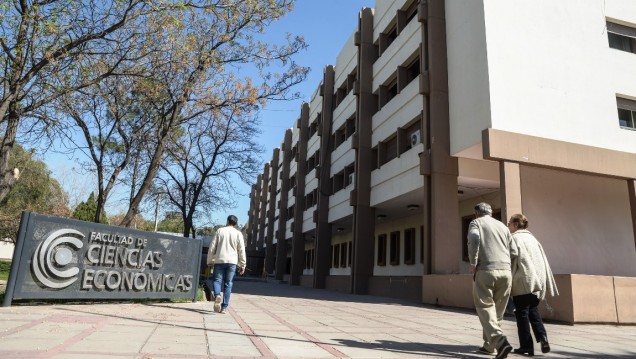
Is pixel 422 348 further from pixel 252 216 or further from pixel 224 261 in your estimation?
pixel 252 216

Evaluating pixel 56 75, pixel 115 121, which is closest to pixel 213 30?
pixel 56 75

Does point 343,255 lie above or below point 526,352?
above

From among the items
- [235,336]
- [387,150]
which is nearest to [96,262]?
[235,336]

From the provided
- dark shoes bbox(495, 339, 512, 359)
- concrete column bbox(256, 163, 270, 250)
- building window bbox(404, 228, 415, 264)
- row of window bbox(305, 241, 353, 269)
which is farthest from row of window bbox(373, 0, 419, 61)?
concrete column bbox(256, 163, 270, 250)

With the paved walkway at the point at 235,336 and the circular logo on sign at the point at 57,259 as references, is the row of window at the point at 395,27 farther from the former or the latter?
the circular logo on sign at the point at 57,259

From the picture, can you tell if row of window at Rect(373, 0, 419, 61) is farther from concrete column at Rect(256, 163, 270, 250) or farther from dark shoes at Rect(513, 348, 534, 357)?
concrete column at Rect(256, 163, 270, 250)

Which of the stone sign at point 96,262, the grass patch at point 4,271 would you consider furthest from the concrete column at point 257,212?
the stone sign at point 96,262

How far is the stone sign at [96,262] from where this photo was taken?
22.7 ft

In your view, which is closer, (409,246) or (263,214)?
(409,246)

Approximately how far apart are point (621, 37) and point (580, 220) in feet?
20.8

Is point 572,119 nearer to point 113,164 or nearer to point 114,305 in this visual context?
point 114,305

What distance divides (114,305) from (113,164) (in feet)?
36.0

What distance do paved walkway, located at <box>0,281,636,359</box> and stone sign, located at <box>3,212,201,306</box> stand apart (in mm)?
308

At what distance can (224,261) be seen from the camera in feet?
25.3
